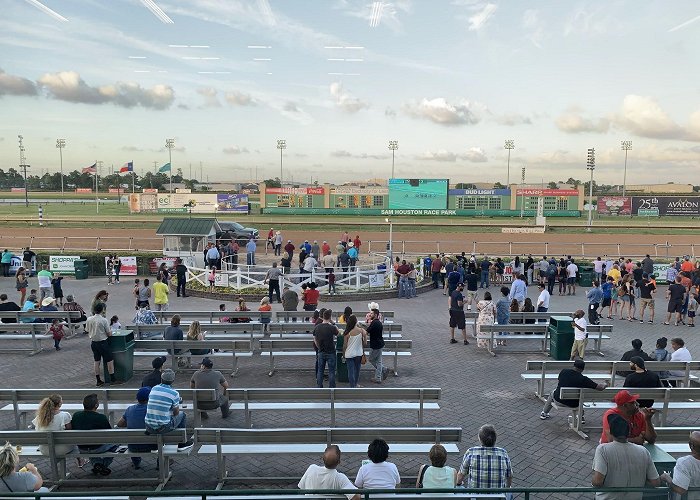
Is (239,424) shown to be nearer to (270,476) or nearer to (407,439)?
(270,476)

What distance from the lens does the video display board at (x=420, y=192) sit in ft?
213

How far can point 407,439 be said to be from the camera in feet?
20.4

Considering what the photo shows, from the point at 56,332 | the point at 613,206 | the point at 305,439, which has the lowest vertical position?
the point at 56,332

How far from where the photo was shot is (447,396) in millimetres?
9492

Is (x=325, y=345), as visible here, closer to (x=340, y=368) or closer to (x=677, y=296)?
(x=340, y=368)

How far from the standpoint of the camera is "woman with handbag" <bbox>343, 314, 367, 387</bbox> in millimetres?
9406

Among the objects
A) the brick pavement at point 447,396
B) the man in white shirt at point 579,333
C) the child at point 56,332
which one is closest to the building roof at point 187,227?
the brick pavement at point 447,396

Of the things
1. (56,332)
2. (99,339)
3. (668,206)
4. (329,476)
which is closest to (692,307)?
(329,476)

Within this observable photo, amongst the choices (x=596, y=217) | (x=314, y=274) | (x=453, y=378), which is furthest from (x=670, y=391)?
(x=596, y=217)

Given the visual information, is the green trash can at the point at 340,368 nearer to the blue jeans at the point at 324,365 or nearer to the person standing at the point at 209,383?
the blue jeans at the point at 324,365

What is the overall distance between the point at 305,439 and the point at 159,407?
174cm

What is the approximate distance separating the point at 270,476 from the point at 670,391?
5657mm

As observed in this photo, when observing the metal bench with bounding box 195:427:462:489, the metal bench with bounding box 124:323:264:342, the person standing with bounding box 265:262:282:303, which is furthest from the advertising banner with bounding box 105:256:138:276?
the metal bench with bounding box 195:427:462:489

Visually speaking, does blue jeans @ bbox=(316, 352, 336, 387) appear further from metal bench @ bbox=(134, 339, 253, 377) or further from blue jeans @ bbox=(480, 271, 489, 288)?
blue jeans @ bbox=(480, 271, 489, 288)
